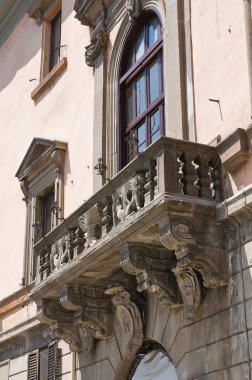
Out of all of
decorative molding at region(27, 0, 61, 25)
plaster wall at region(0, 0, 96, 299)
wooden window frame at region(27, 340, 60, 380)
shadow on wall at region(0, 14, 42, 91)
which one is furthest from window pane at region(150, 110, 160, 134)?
decorative molding at region(27, 0, 61, 25)

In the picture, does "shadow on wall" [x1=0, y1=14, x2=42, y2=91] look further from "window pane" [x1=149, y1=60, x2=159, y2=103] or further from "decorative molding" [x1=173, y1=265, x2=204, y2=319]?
"decorative molding" [x1=173, y1=265, x2=204, y2=319]

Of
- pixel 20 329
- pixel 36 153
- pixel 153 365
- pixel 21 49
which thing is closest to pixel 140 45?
pixel 36 153

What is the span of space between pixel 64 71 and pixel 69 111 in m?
1.09

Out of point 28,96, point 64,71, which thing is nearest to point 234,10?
point 64,71

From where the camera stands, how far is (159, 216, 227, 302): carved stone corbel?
31.4ft

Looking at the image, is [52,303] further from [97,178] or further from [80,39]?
[80,39]

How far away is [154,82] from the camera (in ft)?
41.9

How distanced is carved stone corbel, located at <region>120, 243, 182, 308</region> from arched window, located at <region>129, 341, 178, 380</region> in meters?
0.95

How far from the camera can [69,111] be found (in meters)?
15.6

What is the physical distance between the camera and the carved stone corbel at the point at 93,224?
1126 cm

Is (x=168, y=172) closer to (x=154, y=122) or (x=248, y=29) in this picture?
(x=248, y=29)

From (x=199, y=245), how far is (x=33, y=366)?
6.01 m

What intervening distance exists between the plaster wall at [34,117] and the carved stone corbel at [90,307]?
91.2 inches

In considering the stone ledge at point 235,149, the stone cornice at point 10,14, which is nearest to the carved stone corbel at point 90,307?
the stone ledge at point 235,149
